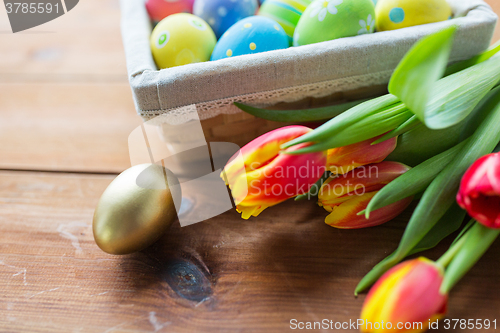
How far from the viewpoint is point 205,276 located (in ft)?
0.99

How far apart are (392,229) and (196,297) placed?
0.17m

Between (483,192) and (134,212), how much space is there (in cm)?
23

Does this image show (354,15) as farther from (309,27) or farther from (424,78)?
(424,78)

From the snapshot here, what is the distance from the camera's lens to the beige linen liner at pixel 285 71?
1.03 ft

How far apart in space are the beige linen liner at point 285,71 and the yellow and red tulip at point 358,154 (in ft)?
0.26

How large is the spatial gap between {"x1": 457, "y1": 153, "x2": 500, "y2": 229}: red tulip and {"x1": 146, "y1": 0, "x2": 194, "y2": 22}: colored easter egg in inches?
12.9

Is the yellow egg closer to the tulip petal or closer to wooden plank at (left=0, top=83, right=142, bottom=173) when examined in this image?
wooden plank at (left=0, top=83, right=142, bottom=173)

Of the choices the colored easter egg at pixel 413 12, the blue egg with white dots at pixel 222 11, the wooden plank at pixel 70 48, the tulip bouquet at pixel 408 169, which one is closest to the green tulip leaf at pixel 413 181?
the tulip bouquet at pixel 408 169

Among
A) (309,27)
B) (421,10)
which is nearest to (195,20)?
(309,27)

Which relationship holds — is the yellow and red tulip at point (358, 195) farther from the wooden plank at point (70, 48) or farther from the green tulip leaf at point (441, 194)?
the wooden plank at point (70, 48)

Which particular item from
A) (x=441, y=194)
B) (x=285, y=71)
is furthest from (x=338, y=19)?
(x=441, y=194)

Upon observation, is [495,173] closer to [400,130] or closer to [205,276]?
[400,130]

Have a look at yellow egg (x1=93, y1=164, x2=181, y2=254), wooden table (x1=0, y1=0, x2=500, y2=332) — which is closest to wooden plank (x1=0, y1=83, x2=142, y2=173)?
wooden table (x1=0, y1=0, x2=500, y2=332)

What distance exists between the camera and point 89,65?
57 cm
